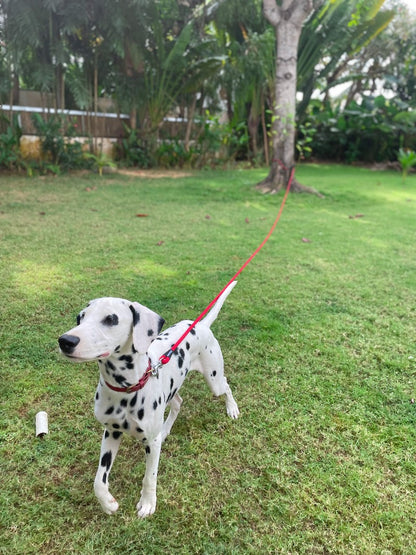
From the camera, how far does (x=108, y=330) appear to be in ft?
A: 4.67

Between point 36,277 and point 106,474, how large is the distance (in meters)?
2.62

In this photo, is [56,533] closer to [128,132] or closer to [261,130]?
[128,132]

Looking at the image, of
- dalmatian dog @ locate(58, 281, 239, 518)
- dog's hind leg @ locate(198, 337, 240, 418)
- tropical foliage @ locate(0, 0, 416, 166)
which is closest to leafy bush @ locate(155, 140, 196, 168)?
tropical foliage @ locate(0, 0, 416, 166)

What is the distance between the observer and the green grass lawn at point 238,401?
166 cm

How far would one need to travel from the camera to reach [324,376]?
104 inches

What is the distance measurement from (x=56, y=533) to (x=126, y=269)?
2790 mm

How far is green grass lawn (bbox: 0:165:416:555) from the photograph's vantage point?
1657 mm

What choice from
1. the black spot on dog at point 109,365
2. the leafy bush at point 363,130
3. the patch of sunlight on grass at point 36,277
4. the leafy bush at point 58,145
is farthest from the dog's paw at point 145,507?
the leafy bush at point 363,130

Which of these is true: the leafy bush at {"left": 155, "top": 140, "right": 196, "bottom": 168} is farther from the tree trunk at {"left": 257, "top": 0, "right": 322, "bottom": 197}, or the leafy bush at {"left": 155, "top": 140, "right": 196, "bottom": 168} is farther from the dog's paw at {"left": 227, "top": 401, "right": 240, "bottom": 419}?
the dog's paw at {"left": 227, "top": 401, "right": 240, "bottom": 419}

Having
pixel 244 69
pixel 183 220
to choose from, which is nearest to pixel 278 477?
pixel 183 220

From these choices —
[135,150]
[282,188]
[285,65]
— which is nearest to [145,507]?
[282,188]

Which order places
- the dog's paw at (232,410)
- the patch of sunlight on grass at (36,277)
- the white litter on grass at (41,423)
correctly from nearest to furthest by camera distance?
the white litter on grass at (41,423), the dog's paw at (232,410), the patch of sunlight on grass at (36,277)

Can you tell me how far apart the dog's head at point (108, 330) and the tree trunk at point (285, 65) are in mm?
7243

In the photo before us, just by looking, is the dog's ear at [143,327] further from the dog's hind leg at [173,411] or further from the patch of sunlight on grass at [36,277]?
the patch of sunlight on grass at [36,277]
